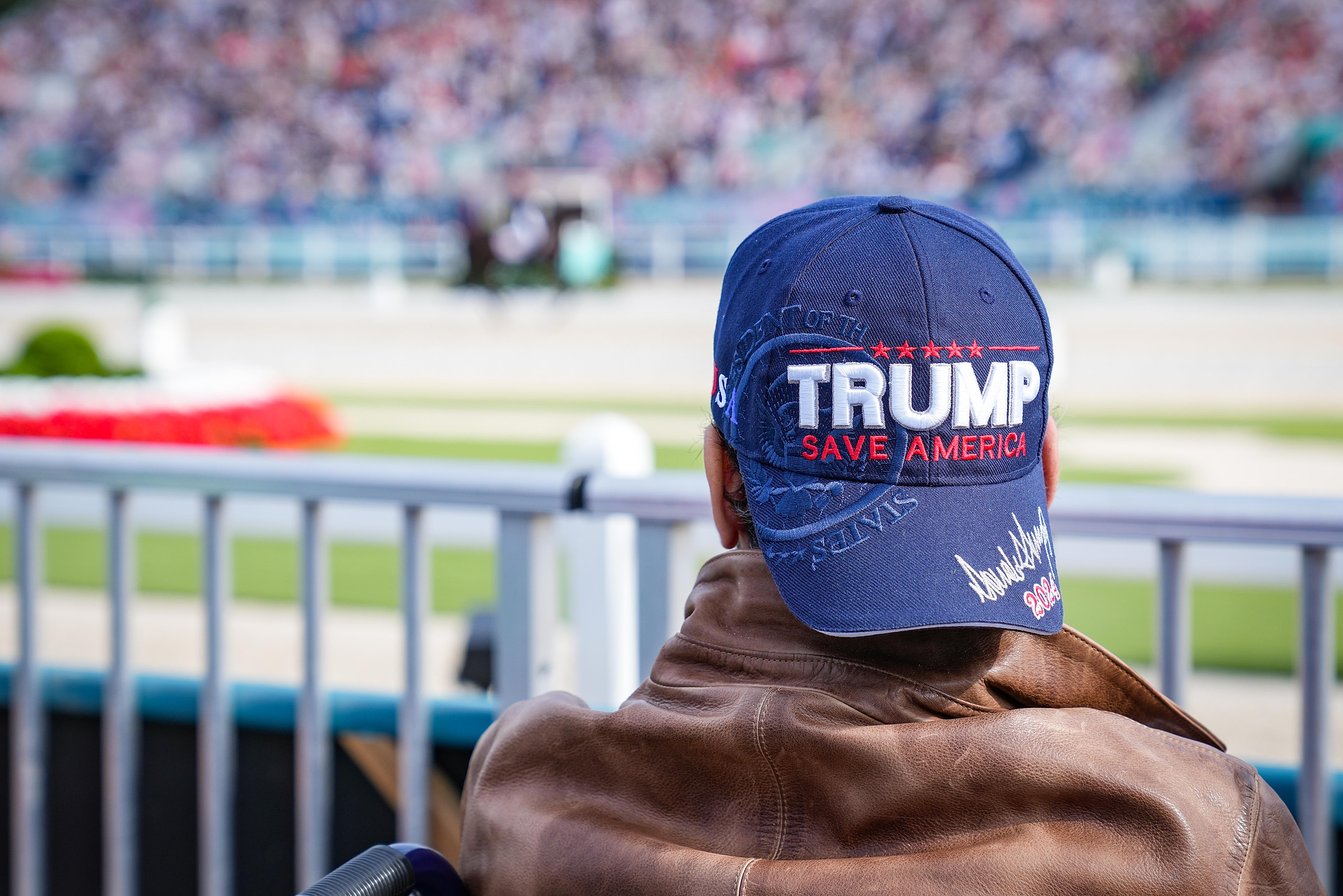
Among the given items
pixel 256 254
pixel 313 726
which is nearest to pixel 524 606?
pixel 313 726

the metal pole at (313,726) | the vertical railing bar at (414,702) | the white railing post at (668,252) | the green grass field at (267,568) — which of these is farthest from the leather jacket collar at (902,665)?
the white railing post at (668,252)

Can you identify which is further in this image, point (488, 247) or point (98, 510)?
point (488, 247)

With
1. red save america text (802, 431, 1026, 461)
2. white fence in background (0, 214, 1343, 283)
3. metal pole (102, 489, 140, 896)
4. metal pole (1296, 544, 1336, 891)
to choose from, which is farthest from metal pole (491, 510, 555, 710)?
white fence in background (0, 214, 1343, 283)

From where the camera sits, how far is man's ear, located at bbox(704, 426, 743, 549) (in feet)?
3.55

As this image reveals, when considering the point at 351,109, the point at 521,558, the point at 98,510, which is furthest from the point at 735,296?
the point at 351,109

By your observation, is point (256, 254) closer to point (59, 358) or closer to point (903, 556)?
point (59, 358)

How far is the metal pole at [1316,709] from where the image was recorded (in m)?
1.52

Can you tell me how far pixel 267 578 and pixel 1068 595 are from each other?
3.65m

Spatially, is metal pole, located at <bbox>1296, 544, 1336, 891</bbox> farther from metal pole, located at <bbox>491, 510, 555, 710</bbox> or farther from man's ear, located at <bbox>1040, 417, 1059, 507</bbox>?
metal pole, located at <bbox>491, 510, 555, 710</bbox>

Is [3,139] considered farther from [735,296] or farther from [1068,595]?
[735,296]

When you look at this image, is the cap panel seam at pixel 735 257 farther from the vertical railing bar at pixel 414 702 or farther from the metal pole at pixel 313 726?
the metal pole at pixel 313 726

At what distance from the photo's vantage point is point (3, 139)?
31.9 m

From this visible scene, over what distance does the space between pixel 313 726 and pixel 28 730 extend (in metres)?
0.57

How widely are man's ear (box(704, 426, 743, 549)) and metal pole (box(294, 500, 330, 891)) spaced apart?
94 cm
